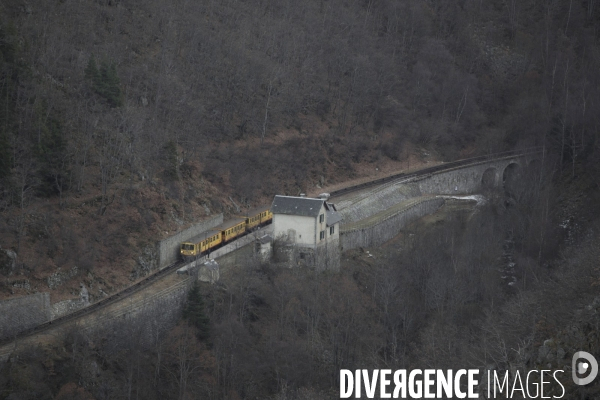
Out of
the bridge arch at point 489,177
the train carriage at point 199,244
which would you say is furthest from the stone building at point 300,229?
the bridge arch at point 489,177

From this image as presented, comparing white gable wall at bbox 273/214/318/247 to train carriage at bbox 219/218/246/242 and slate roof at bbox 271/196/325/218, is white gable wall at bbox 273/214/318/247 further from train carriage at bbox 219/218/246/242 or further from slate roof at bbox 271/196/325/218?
train carriage at bbox 219/218/246/242

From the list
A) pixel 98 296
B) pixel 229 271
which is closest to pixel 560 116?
pixel 229 271

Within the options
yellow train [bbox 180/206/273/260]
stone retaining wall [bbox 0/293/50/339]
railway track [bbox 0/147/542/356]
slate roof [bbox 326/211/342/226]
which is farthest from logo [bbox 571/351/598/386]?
slate roof [bbox 326/211/342/226]

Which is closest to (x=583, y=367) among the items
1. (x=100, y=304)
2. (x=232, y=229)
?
(x=100, y=304)

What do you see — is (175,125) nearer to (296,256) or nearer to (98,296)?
(296,256)

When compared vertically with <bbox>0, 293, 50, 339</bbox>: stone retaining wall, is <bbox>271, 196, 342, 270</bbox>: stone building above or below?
above
